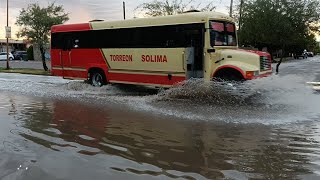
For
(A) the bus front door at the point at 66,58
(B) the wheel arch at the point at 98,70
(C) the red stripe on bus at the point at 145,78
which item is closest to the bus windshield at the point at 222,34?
(C) the red stripe on bus at the point at 145,78

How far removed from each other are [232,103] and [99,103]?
393cm

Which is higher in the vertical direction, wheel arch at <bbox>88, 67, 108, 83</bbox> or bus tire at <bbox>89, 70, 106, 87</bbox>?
wheel arch at <bbox>88, 67, 108, 83</bbox>

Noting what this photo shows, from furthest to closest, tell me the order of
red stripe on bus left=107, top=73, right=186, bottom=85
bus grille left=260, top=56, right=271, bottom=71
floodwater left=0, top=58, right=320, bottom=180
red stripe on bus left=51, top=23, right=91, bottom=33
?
red stripe on bus left=51, top=23, right=91, bottom=33
red stripe on bus left=107, top=73, right=186, bottom=85
bus grille left=260, top=56, right=271, bottom=71
floodwater left=0, top=58, right=320, bottom=180

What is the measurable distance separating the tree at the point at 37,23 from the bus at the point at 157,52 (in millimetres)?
12005

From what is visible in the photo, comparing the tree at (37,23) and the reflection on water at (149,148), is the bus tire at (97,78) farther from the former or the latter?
the tree at (37,23)

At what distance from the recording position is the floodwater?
5.66m

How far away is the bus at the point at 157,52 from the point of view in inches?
508

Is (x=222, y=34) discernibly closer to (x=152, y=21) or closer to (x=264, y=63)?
(x=264, y=63)

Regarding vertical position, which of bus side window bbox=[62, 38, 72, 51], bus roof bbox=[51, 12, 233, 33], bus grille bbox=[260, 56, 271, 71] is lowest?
bus grille bbox=[260, 56, 271, 71]

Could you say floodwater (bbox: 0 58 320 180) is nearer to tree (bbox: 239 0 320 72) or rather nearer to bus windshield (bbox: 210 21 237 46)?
bus windshield (bbox: 210 21 237 46)

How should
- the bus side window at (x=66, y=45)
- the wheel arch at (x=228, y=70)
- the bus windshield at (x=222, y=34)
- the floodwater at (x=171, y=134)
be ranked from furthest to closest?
1. the bus side window at (x=66, y=45)
2. the bus windshield at (x=222, y=34)
3. the wheel arch at (x=228, y=70)
4. the floodwater at (x=171, y=134)

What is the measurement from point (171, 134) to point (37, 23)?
23.8 metres

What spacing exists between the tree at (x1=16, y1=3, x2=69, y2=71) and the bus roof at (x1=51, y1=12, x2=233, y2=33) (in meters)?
12.1

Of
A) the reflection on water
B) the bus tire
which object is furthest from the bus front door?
the reflection on water
